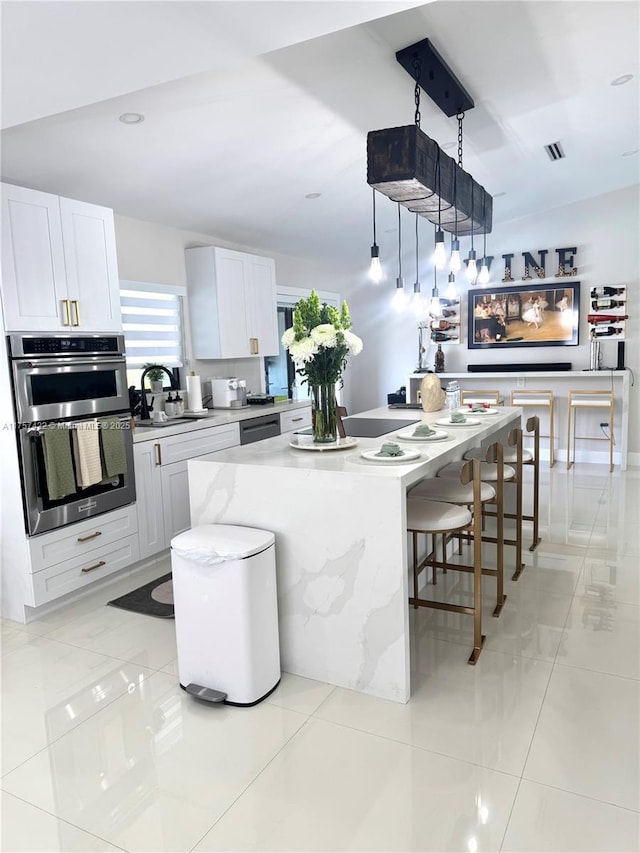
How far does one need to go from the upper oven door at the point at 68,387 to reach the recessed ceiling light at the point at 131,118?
1346mm

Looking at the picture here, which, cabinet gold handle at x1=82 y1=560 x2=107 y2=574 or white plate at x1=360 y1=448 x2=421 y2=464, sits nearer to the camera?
white plate at x1=360 y1=448 x2=421 y2=464

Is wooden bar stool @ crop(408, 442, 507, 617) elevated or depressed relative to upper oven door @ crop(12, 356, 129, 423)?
depressed

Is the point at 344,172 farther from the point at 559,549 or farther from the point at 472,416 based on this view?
the point at 559,549

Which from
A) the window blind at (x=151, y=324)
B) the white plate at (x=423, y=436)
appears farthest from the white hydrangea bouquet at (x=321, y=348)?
the window blind at (x=151, y=324)

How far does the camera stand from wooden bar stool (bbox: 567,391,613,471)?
6.79m

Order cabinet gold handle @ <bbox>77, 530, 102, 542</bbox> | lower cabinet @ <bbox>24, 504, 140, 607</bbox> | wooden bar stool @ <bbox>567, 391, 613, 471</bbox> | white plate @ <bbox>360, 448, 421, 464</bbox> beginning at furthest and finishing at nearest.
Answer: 1. wooden bar stool @ <bbox>567, 391, 613, 471</bbox>
2. cabinet gold handle @ <bbox>77, 530, 102, 542</bbox>
3. lower cabinet @ <bbox>24, 504, 140, 607</bbox>
4. white plate @ <bbox>360, 448, 421, 464</bbox>

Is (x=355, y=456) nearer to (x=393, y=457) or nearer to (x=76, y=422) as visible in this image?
(x=393, y=457)

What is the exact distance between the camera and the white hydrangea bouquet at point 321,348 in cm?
282

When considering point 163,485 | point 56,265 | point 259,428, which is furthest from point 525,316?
point 56,265

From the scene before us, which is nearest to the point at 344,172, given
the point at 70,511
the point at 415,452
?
the point at 415,452

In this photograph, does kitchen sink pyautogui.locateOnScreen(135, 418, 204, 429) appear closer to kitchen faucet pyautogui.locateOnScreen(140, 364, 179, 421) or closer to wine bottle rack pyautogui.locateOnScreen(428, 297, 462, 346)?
kitchen faucet pyautogui.locateOnScreen(140, 364, 179, 421)

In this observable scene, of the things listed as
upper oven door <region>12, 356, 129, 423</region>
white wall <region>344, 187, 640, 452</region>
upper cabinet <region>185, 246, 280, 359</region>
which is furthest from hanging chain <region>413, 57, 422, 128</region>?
white wall <region>344, 187, 640, 452</region>

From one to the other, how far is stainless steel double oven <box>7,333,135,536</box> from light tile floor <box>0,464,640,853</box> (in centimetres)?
70

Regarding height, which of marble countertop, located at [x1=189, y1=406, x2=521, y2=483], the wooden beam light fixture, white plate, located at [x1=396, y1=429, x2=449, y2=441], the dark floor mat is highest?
the wooden beam light fixture
